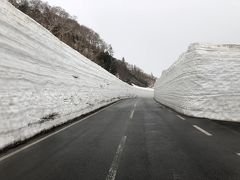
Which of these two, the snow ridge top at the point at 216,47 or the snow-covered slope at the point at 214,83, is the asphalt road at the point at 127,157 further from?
the snow ridge top at the point at 216,47

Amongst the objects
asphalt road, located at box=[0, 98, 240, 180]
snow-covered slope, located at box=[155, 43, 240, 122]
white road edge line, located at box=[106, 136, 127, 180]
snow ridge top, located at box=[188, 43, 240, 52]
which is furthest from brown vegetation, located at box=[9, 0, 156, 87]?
white road edge line, located at box=[106, 136, 127, 180]

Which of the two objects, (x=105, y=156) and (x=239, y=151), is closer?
(x=105, y=156)

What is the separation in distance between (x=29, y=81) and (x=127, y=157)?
4.98m

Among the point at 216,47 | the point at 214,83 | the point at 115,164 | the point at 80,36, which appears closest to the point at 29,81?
the point at 115,164

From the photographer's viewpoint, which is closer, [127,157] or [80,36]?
[127,157]

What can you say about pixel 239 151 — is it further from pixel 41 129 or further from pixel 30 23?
pixel 30 23

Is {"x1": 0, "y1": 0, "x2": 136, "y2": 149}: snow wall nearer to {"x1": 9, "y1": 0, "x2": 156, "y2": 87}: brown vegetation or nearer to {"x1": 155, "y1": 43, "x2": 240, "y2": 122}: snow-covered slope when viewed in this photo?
{"x1": 155, "y1": 43, "x2": 240, "y2": 122}: snow-covered slope

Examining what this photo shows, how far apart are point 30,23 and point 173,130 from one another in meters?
7.22

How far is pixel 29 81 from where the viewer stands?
31.7 ft

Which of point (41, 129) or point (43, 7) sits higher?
point (43, 7)

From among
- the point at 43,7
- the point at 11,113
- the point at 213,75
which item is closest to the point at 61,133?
the point at 11,113

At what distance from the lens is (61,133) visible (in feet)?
32.9

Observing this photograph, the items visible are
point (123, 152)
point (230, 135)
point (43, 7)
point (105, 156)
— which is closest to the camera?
point (105, 156)

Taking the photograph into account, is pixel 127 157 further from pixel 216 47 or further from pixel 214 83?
pixel 216 47
